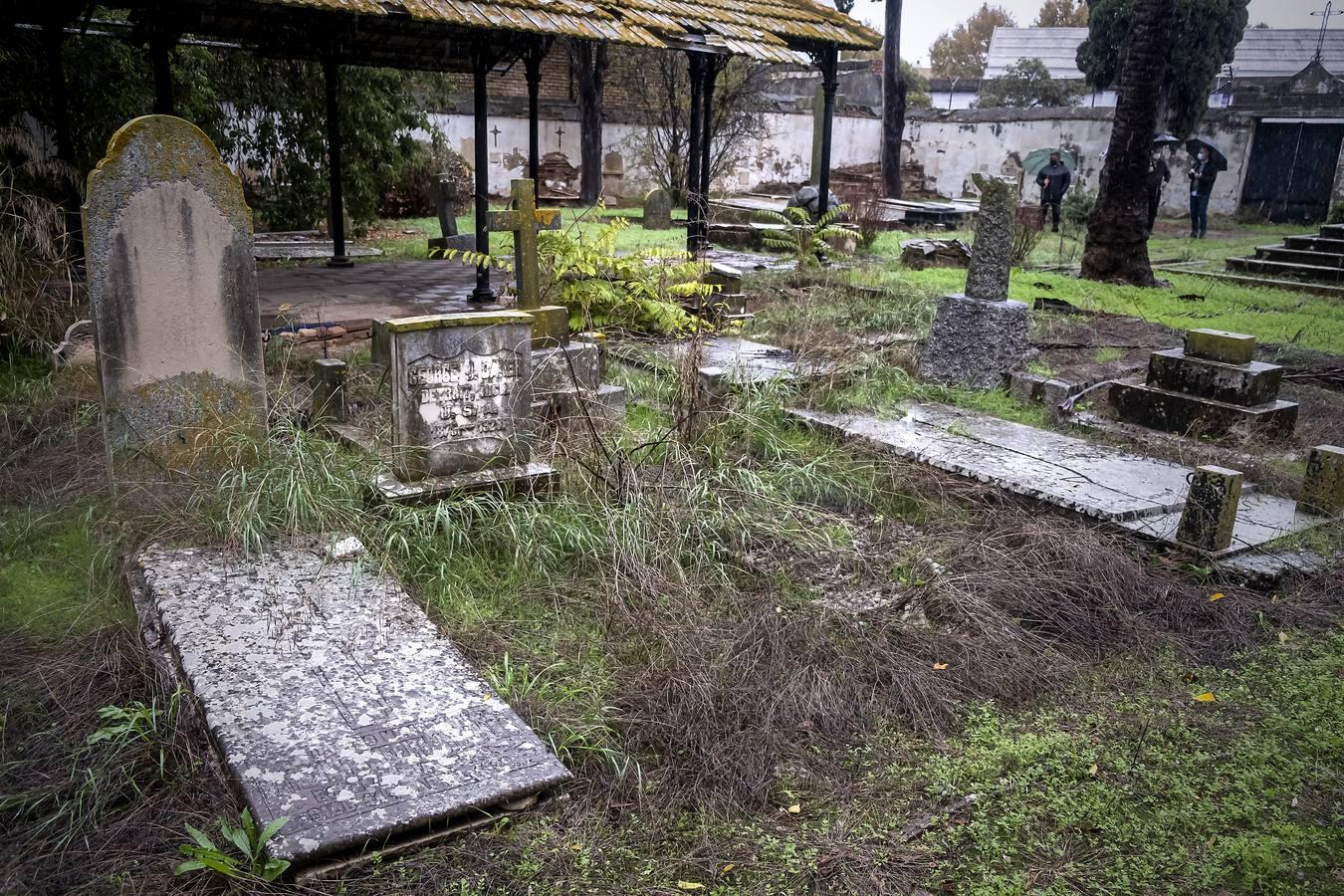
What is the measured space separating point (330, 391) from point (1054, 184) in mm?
16787

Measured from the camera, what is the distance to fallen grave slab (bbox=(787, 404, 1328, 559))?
496 cm

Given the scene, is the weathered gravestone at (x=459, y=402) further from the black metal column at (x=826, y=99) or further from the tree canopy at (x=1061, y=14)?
the tree canopy at (x=1061, y=14)

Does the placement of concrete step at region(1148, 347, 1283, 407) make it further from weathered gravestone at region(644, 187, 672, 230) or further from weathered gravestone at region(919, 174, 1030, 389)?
weathered gravestone at region(644, 187, 672, 230)

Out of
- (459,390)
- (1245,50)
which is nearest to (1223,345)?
(459,390)

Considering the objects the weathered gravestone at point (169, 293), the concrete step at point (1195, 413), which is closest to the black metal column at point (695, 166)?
the concrete step at point (1195, 413)

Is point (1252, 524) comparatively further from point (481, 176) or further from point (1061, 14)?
point (1061, 14)

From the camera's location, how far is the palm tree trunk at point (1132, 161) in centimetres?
1186

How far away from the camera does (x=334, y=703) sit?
3.15 metres

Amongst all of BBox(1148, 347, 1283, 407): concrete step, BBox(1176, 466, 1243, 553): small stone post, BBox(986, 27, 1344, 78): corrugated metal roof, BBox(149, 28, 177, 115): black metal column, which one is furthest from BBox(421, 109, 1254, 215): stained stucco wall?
BBox(1176, 466, 1243, 553): small stone post

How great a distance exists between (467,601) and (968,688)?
199 cm

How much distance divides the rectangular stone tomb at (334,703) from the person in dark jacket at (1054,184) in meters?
17.7

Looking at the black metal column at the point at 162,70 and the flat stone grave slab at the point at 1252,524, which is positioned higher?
the black metal column at the point at 162,70

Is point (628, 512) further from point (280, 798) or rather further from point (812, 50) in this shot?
point (812, 50)

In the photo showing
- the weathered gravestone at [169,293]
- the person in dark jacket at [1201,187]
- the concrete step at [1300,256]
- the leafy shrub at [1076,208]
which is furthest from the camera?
the leafy shrub at [1076,208]
